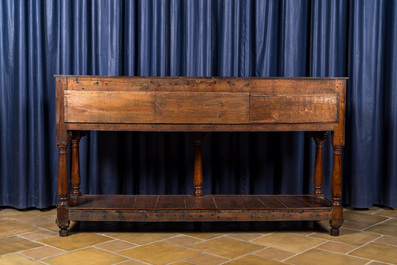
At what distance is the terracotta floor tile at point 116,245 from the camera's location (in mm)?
2406

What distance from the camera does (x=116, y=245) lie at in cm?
246

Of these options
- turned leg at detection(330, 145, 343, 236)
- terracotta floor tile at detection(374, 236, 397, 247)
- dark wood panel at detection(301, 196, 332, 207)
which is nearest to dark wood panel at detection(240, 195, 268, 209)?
dark wood panel at detection(301, 196, 332, 207)

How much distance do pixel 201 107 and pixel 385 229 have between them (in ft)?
4.63

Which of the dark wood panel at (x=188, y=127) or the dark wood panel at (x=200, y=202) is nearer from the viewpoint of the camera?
the dark wood panel at (x=188, y=127)

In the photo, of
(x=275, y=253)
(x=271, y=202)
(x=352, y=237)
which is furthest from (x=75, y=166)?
(x=352, y=237)

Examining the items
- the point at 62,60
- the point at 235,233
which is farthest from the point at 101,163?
the point at 235,233

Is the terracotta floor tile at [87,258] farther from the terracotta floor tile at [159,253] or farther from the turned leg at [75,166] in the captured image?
the turned leg at [75,166]

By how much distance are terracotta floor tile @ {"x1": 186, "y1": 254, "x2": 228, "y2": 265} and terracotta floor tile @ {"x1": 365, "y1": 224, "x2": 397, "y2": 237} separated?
1118 mm

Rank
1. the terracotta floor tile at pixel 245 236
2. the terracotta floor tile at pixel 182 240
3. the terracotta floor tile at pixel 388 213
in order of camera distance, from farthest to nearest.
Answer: the terracotta floor tile at pixel 388 213
the terracotta floor tile at pixel 245 236
the terracotta floor tile at pixel 182 240

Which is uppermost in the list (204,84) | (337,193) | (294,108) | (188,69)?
(188,69)

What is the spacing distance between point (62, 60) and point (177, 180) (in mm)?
1193

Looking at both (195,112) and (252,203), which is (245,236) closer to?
(252,203)

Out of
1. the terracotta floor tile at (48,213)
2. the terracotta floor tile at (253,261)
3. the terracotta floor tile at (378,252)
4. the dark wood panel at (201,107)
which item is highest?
the dark wood panel at (201,107)

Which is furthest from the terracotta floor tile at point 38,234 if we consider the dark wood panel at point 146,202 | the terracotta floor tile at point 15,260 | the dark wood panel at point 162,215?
the dark wood panel at point 146,202
